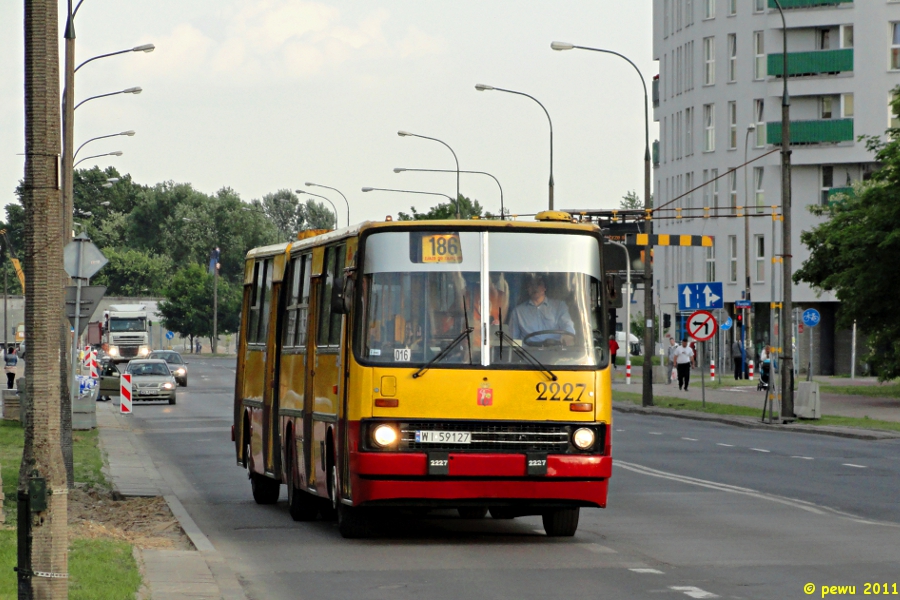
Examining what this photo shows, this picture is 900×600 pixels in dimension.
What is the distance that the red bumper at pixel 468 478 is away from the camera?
533 inches

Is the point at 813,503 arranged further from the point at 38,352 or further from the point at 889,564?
the point at 38,352

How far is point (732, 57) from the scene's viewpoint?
82.3m

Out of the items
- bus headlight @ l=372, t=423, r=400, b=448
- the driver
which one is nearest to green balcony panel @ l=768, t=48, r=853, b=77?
the driver

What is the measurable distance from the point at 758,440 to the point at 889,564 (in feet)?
59.6

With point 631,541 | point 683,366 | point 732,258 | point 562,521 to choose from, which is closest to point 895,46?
point 732,258

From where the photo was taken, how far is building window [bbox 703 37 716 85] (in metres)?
83.2

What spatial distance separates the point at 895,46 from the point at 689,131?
1190 cm

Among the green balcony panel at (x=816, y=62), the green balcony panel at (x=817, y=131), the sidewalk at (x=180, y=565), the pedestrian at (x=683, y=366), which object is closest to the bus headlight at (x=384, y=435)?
the sidewalk at (x=180, y=565)

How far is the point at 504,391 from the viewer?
1369cm

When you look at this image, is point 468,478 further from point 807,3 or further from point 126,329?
point 126,329

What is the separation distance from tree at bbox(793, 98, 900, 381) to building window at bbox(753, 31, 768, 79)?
110ft

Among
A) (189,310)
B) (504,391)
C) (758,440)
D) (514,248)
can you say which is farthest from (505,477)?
(189,310)

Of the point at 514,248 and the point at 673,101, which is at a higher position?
the point at 673,101

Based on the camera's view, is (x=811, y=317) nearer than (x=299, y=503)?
No
